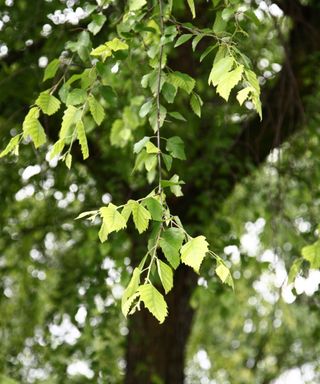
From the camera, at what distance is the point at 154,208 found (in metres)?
1.47

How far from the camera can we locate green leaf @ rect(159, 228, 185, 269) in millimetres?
1440

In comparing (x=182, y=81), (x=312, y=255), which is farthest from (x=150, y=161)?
(x=312, y=255)

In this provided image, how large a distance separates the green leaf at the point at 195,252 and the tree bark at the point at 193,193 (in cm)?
246

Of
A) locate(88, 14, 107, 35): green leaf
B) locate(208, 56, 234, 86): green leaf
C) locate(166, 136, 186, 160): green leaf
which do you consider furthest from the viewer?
locate(88, 14, 107, 35): green leaf

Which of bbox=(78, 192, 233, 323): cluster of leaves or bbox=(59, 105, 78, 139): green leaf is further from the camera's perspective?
bbox=(59, 105, 78, 139): green leaf

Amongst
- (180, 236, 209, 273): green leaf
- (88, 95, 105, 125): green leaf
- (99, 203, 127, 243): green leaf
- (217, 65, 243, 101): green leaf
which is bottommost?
(180, 236, 209, 273): green leaf

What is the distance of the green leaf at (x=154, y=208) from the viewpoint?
4.78 ft

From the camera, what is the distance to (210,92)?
14.1 ft

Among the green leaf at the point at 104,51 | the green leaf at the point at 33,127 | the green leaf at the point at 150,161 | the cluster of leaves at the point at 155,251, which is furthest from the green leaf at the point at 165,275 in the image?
the green leaf at the point at 104,51

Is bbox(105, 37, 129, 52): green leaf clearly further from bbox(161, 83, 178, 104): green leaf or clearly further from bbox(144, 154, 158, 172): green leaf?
bbox(144, 154, 158, 172): green leaf

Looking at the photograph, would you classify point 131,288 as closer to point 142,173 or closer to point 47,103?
point 47,103

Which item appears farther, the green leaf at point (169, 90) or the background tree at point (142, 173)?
the background tree at point (142, 173)

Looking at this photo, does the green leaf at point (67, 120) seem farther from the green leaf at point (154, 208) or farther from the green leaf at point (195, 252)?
the green leaf at point (195, 252)

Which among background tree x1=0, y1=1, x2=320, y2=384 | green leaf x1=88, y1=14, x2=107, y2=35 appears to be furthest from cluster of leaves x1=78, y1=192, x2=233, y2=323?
background tree x1=0, y1=1, x2=320, y2=384
